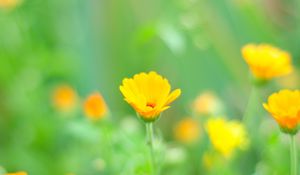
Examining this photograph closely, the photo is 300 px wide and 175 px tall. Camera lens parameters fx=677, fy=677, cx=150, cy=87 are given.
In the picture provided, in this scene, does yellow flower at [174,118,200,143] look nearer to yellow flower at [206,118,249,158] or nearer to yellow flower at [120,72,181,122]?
yellow flower at [206,118,249,158]

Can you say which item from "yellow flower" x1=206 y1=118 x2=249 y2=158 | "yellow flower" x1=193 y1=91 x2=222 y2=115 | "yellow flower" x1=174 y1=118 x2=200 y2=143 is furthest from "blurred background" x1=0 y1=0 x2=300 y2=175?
"yellow flower" x1=206 y1=118 x2=249 y2=158

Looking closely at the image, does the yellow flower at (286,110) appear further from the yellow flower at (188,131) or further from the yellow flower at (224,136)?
the yellow flower at (188,131)

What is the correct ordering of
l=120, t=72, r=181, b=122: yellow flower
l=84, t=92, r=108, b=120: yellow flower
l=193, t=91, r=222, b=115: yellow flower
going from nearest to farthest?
l=120, t=72, r=181, b=122: yellow flower
l=84, t=92, r=108, b=120: yellow flower
l=193, t=91, r=222, b=115: yellow flower

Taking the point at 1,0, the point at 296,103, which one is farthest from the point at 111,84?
the point at 296,103

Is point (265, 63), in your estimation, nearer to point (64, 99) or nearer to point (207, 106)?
point (207, 106)

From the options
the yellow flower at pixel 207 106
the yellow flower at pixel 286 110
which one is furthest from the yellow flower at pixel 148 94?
the yellow flower at pixel 207 106

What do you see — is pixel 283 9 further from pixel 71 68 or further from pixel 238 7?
pixel 71 68
